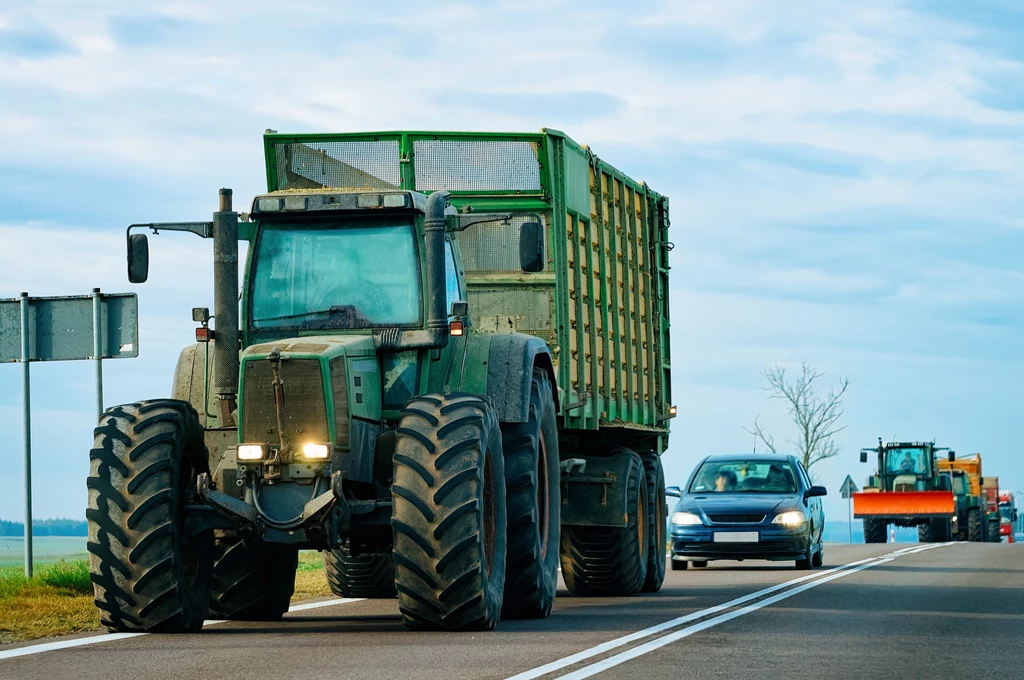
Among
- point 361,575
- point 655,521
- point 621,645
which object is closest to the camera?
point 621,645

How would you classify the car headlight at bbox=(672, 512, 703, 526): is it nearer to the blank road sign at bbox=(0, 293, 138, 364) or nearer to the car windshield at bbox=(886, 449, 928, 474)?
the blank road sign at bbox=(0, 293, 138, 364)

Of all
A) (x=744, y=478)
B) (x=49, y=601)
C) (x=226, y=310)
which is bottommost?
(x=49, y=601)

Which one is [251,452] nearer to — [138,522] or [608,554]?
[138,522]

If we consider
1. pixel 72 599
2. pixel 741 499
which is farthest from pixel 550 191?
pixel 741 499

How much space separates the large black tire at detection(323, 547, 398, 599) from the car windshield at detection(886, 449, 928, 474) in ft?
126

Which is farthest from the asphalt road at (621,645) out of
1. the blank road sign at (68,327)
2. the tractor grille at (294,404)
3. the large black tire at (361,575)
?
the blank road sign at (68,327)

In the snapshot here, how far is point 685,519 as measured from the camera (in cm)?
2403

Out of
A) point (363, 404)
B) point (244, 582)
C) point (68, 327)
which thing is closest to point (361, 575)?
point (244, 582)

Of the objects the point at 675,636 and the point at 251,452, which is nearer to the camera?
the point at 251,452

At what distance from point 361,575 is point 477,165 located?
4.05 meters

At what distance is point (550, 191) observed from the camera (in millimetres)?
15125

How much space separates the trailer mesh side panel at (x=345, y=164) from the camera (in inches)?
589

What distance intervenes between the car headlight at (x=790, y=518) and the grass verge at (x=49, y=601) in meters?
7.56

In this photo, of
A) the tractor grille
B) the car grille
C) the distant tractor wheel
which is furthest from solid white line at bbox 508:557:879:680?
the distant tractor wheel
